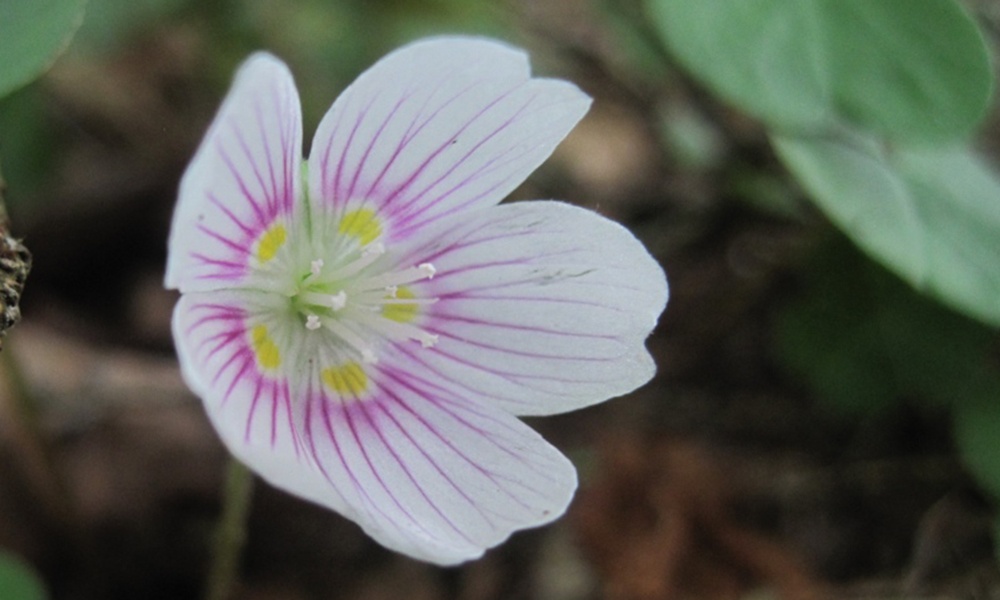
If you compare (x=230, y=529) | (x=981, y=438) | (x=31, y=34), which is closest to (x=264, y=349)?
(x=230, y=529)

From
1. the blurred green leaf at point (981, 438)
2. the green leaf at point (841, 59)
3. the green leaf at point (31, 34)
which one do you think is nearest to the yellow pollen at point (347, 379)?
the green leaf at point (31, 34)

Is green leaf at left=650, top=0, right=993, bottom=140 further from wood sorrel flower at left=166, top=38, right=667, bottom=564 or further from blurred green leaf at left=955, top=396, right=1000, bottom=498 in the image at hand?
blurred green leaf at left=955, top=396, right=1000, bottom=498

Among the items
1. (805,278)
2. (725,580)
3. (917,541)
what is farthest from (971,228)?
(725,580)

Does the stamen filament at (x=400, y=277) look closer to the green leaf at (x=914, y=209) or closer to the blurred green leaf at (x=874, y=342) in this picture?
the green leaf at (x=914, y=209)

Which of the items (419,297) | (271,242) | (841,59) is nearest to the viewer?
(271,242)

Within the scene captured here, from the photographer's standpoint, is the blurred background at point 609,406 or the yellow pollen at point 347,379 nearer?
the yellow pollen at point 347,379

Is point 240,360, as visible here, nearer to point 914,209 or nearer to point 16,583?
point 16,583

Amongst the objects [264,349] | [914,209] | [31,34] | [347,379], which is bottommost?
[914,209]

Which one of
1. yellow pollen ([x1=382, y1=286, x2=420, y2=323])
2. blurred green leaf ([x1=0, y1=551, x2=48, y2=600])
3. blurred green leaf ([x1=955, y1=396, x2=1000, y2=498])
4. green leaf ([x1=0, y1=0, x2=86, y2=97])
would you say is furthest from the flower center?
blurred green leaf ([x1=955, y1=396, x2=1000, y2=498])
